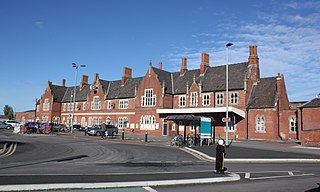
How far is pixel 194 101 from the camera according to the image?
5078 cm

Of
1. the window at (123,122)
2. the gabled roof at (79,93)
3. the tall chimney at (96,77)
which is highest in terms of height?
the tall chimney at (96,77)

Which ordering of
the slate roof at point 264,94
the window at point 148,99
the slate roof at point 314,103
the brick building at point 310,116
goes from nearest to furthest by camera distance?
the brick building at point 310,116 < the slate roof at point 314,103 < the slate roof at point 264,94 < the window at point 148,99

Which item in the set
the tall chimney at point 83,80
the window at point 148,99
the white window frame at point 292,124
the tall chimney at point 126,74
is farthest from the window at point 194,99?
the tall chimney at point 83,80

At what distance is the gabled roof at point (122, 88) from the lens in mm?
61750

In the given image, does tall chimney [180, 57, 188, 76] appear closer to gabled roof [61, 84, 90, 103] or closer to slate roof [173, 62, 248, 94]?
slate roof [173, 62, 248, 94]

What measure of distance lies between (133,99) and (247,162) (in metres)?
42.1

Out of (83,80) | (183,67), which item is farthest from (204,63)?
(83,80)

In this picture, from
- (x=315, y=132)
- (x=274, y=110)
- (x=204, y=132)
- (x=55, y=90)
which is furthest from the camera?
(x=55, y=90)

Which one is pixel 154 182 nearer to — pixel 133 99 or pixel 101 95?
pixel 133 99

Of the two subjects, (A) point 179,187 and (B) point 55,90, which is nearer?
(A) point 179,187

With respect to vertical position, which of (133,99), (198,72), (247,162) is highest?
(198,72)

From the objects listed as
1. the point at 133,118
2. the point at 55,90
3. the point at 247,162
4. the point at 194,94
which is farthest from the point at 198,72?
the point at 55,90

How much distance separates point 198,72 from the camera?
54.9 metres

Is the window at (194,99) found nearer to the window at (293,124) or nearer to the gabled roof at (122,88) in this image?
the gabled roof at (122,88)
